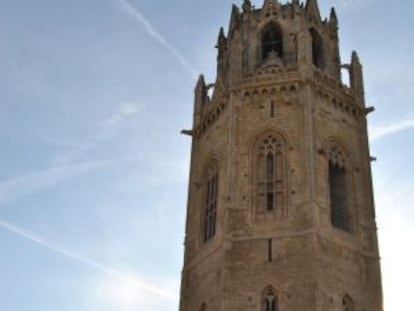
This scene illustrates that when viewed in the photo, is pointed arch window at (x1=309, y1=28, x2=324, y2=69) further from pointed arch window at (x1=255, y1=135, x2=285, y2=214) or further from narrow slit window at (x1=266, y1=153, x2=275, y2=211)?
narrow slit window at (x1=266, y1=153, x2=275, y2=211)

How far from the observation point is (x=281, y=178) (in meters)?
31.1

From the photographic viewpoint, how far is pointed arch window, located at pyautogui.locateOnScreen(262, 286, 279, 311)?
27.7 metres

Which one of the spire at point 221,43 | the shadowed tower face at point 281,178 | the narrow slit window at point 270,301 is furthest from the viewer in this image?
the spire at point 221,43

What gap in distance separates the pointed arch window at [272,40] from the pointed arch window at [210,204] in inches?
271

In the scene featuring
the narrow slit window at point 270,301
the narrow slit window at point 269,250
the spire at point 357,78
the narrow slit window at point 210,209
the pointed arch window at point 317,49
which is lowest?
the narrow slit window at point 270,301

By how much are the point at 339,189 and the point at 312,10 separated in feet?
33.5

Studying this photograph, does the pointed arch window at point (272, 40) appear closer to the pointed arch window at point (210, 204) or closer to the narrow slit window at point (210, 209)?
the pointed arch window at point (210, 204)

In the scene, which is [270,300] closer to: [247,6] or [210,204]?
[210,204]

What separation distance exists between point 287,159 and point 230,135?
278 centimetres

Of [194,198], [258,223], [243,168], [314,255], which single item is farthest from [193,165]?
[314,255]

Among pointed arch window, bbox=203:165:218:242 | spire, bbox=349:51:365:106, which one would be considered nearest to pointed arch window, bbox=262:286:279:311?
pointed arch window, bbox=203:165:218:242

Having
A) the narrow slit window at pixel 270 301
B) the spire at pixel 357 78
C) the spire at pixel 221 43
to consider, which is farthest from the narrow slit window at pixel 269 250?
the spire at pixel 221 43

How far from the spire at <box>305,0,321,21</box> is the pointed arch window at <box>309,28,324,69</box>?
0.76m

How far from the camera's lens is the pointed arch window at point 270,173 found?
30.5 meters
